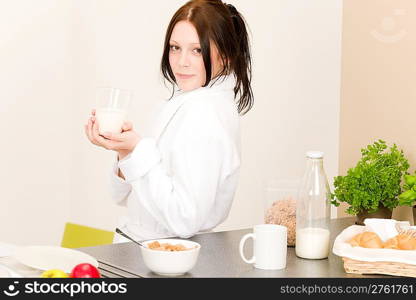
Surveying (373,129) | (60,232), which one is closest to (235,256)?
(373,129)

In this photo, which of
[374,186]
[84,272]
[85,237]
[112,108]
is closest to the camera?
[84,272]

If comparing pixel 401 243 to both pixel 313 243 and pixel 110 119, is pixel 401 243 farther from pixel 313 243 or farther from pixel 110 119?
pixel 110 119

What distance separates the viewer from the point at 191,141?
6.18 feet

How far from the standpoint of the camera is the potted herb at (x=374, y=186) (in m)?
2.16

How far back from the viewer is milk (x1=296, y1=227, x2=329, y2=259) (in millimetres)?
1715

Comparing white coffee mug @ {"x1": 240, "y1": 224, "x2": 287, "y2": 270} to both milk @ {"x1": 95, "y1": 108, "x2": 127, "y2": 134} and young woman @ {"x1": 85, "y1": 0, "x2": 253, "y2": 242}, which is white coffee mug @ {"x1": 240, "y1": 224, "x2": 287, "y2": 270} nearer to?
young woman @ {"x1": 85, "y1": 0, "x2": 253, "y2": 242}

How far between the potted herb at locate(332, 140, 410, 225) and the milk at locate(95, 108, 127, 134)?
2.33 feet

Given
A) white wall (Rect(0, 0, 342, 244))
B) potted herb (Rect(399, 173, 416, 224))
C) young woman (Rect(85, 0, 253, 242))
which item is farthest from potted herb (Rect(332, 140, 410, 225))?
white wall (Rect(0, 0, 342, 244))

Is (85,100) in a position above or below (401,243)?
above

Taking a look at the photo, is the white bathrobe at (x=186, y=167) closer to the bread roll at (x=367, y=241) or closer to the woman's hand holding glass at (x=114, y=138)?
the woman's hand holding glass at (x=114, y=138)

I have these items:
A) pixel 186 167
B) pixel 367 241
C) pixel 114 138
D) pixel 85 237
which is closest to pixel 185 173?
pixel 186 167

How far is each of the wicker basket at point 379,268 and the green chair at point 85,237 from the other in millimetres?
892

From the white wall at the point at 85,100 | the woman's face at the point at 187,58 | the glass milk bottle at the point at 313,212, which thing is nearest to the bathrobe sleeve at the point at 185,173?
the woman's face at the point at 187,58

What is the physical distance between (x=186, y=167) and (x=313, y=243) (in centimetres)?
39
